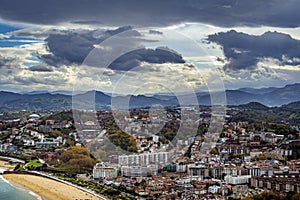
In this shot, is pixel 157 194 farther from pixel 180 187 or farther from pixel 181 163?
pixel 181 163

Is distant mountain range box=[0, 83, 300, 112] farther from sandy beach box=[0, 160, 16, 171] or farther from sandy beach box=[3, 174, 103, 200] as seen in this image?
sandy beach box=[3, 174, 103, 200]

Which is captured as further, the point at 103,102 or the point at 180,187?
the point at 103,102

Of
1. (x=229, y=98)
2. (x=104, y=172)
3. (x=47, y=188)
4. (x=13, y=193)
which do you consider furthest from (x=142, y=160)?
(x=229, y=98)

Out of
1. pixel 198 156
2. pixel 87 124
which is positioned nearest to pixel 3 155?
pixel 87 124

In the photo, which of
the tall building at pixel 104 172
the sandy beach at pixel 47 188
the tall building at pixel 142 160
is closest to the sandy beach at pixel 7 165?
the sandy beach at pixel 47 188

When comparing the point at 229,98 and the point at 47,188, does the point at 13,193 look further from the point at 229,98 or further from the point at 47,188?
the point at 229,98

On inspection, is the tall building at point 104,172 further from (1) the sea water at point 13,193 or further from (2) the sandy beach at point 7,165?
(2) the sandy beach at point 7,165
